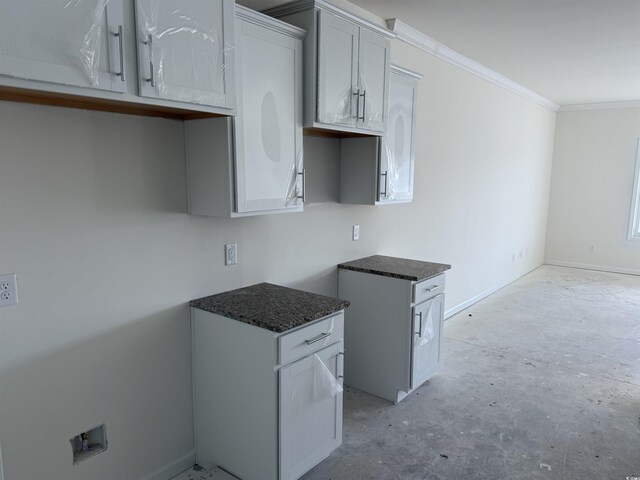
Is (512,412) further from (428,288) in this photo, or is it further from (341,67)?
(341,67)

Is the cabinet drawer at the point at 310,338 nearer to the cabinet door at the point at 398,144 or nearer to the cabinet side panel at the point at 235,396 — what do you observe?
the cabinet side panel at the point at 235,396

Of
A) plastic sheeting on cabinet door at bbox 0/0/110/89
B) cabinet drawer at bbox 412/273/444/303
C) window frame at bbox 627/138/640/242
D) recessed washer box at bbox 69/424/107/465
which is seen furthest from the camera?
window frame at bbox 627/138/640/242

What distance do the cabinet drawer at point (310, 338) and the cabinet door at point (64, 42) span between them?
125cm

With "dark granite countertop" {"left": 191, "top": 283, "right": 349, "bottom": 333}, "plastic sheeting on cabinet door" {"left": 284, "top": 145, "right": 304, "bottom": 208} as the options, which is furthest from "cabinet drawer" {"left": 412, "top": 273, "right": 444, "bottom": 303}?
"plastic sheeting on cabinet door" {"left": 284, "top": 145, "right": 304, "bottom": 208}

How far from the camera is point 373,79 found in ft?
9.18

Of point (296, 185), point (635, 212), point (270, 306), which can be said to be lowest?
point (270, 306)

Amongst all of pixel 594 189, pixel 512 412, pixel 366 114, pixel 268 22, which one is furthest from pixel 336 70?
pixel 594 189

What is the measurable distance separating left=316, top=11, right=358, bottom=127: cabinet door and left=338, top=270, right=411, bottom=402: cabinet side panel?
3.66 ft

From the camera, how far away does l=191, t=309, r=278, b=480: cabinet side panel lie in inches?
82.7

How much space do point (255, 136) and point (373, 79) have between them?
1000mm

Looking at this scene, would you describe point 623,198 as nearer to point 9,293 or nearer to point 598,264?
point 598,264

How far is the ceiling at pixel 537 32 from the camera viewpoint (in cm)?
314

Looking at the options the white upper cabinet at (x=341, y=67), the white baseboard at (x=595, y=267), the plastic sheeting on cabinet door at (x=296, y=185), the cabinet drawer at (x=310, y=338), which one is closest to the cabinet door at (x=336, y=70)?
the white upper cabinet at (x=341, y=67)

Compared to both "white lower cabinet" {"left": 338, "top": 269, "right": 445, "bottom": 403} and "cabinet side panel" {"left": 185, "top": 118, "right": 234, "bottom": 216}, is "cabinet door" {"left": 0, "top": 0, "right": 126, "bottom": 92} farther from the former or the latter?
"white lower cabinet" {"left": 338, "top": 269, "right": 445, "bottom": 403}
